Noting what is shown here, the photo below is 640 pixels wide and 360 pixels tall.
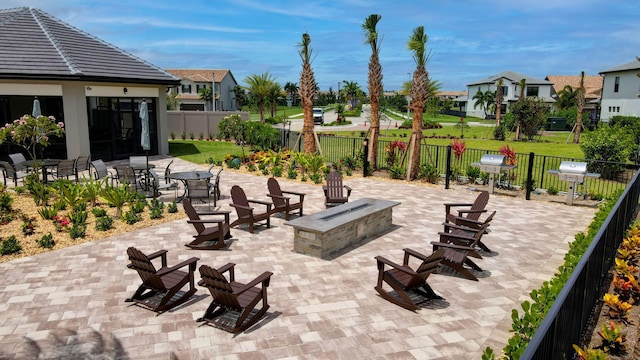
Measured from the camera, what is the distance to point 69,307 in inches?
255

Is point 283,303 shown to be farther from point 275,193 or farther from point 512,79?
point 512,79

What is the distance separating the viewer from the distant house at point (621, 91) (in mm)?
47625

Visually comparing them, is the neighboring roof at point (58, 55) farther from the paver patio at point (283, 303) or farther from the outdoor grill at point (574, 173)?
the outdoor grill at point (574, 173)

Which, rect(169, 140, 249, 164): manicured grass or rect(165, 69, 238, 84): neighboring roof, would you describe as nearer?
rect(169, 140, 249, 164): manicured grass

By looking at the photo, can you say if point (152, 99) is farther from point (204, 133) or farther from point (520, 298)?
point (520, 298)

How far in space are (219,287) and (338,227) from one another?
3.52m

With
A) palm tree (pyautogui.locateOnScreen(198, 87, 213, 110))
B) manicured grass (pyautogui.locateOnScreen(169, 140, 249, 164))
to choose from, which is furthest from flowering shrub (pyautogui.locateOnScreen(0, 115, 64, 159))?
palm tree (pyautogui.locateOnScreen(198, 87, 213, 110))

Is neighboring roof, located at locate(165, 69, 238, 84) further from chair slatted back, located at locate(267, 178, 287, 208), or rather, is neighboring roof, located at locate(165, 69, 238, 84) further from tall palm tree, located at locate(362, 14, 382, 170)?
chair slatted back, located at locate(267, 178, 287, 208)

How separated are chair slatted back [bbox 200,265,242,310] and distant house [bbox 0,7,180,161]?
16.8 meters

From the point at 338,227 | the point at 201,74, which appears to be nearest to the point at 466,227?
the point at 338,227

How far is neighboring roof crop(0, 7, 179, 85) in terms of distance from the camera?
18984 millimetres

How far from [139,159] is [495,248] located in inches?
483

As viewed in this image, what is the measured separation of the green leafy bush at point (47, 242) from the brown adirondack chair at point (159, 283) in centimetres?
349

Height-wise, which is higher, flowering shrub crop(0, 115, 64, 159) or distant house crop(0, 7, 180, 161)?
distant house crop(0, 7, 180, 161)
